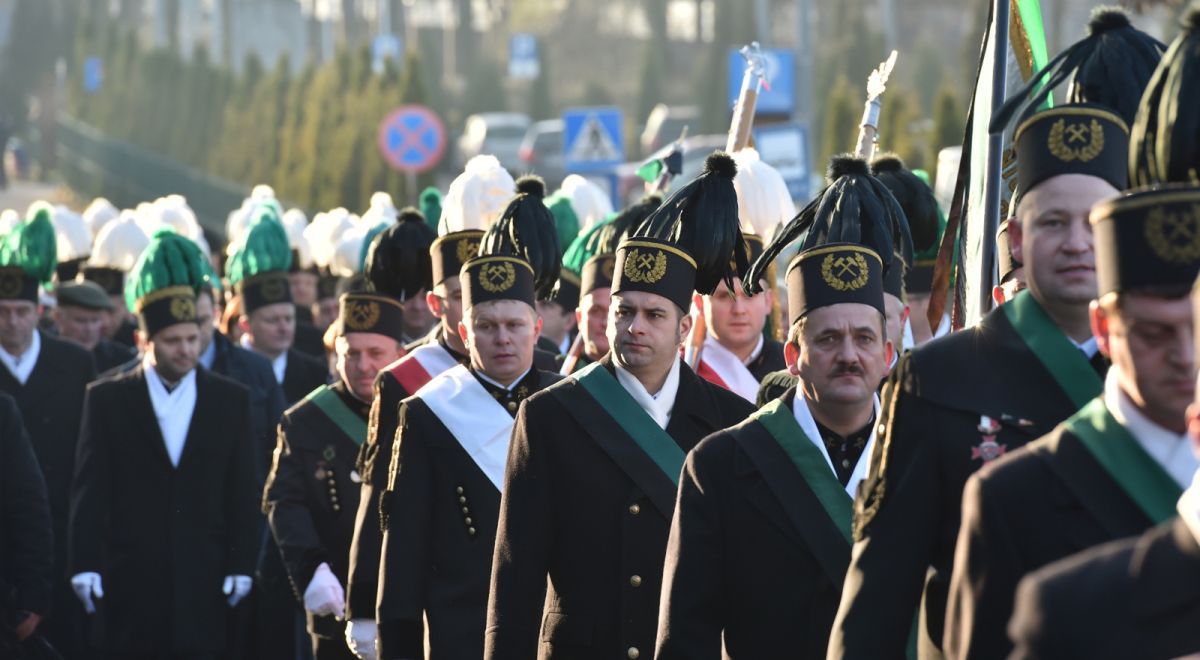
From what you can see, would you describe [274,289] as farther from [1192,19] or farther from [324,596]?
[1192,19]

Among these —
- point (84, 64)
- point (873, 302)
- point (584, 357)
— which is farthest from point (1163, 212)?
point (84, 64)

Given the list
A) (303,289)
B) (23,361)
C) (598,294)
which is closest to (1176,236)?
(598,294)

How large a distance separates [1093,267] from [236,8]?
60.4 m

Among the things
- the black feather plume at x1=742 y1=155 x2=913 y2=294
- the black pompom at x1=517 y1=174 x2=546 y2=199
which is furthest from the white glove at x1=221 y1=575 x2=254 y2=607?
the black feather plume at x1=742 y1=155 x2=913 y2=294

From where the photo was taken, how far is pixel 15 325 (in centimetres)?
1238

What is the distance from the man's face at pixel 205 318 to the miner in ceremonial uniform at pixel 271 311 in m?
0.49

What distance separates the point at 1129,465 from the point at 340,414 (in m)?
5.99

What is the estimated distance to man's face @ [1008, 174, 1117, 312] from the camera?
4703mm

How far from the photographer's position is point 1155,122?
13.4 ft

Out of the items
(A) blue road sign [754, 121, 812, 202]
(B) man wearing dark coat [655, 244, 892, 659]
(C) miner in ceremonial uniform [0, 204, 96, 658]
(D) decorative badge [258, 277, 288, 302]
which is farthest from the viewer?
(A) blue road sign [754, 121, 812, 202]

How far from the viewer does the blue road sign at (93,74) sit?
4709 cm

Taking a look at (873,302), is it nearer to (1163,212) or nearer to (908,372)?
(908,372)

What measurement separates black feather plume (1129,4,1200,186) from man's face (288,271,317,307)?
41.6 ft

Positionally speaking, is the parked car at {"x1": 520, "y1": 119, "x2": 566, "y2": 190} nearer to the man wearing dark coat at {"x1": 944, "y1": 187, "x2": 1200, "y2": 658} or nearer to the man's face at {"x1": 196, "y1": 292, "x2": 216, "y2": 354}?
the man's face at {"x1": 196, "y1": 292, "x2": 216, "y2": 354}
